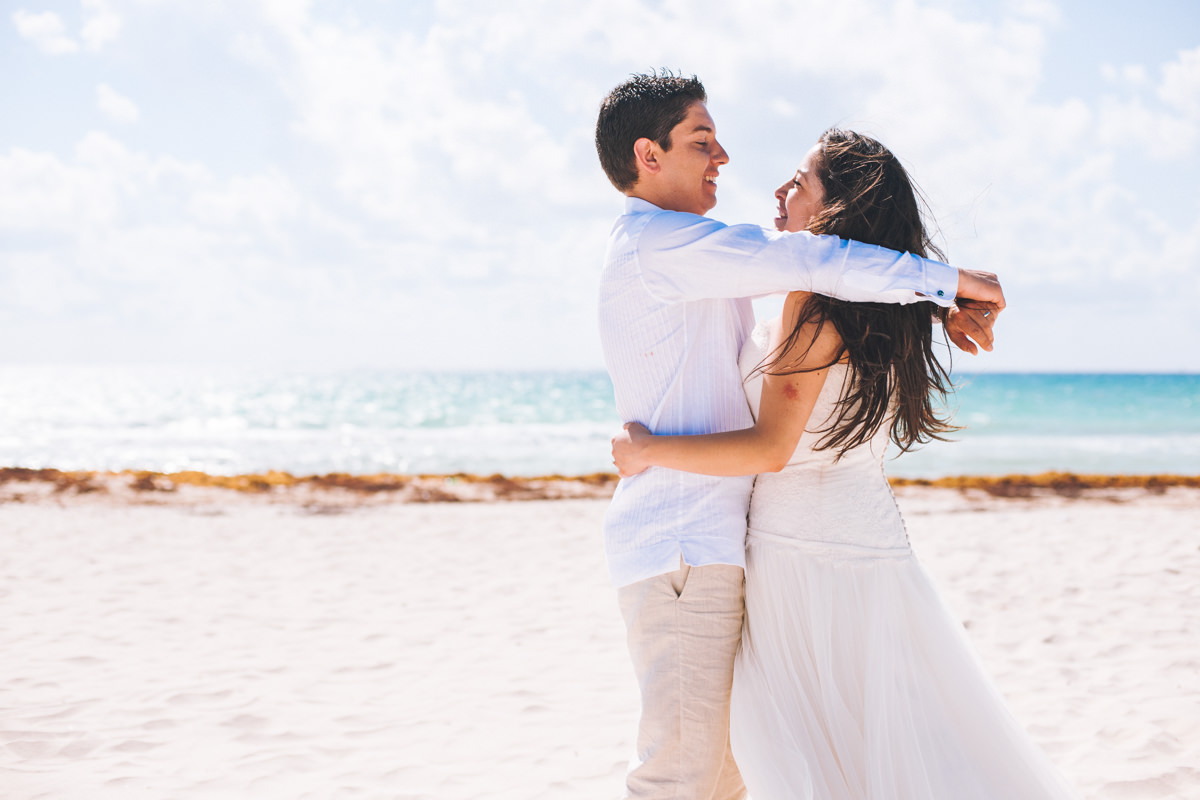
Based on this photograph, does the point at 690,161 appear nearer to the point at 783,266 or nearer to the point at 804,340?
the point at 783,266

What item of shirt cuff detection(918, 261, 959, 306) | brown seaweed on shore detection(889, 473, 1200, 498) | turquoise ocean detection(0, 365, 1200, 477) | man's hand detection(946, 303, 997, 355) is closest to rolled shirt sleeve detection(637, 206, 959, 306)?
shirt cuff detection(918, 261, 959, 306)

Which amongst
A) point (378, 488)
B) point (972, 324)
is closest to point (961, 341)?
point (972, 324)

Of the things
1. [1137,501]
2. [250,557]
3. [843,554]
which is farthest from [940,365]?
[1137,501]

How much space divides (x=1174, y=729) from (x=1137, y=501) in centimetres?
800

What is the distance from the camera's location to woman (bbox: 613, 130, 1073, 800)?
1.94m

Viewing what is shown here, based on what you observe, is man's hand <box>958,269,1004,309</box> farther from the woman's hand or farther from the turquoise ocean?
the turquoise ocean

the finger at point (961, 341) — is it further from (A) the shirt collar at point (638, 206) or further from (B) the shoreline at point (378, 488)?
(B) the shoreline at point (378, 488)

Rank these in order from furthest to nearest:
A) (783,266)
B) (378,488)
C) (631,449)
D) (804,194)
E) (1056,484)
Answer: (1056,484), (378,488), (804,194), (631,449), (783,266)

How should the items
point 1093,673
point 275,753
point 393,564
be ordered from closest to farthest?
point 275,753
point 1093,673
point 393,564

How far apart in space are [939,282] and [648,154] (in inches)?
30.9

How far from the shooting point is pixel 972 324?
2105 millimetres

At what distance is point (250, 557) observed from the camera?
7.89 meters

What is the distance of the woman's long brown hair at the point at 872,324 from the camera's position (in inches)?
78.5

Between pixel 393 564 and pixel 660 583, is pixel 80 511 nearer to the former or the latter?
pixel 393 564
